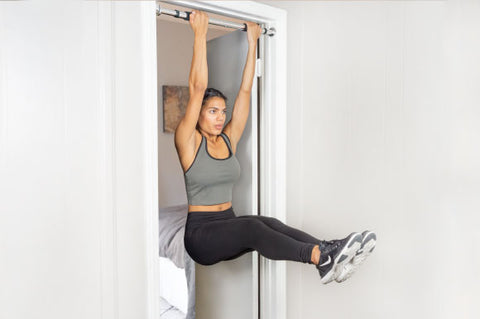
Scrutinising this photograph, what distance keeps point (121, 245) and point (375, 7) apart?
193 centimetres

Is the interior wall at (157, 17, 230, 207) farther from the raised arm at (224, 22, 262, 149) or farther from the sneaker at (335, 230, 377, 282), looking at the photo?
the sneaker at (335, 230, 377, 282)

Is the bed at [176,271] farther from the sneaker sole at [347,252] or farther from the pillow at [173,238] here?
the sneaker sole at [347,252]

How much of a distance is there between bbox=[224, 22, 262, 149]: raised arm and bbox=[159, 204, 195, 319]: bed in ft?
2.59

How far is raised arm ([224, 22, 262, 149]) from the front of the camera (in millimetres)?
1984

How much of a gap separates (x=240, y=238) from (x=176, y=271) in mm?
957

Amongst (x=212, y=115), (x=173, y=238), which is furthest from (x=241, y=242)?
(x=173, y=238)

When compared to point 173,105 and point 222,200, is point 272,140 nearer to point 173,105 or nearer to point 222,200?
point 222,200

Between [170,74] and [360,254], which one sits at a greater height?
[170,74]

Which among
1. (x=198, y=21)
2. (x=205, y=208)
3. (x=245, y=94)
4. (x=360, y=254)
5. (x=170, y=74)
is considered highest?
(x=170, y=74)

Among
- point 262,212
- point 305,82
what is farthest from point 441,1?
point 262,212

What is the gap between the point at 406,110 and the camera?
2531mm

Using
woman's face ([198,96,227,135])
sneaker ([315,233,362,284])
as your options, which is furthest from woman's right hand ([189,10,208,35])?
sneaker ([315,233,362,284])

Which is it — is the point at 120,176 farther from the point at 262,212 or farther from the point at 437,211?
the point at 437,211

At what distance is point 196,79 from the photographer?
1867 millimetres
